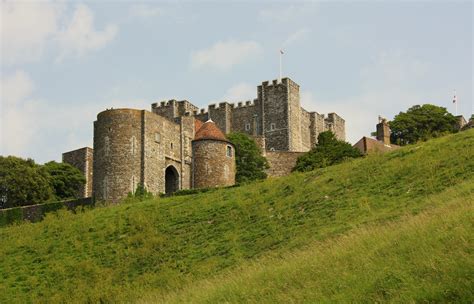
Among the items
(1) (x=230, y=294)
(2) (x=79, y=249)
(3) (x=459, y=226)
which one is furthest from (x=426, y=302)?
(2) (x=79, y=249)

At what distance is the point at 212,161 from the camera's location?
2189 inches

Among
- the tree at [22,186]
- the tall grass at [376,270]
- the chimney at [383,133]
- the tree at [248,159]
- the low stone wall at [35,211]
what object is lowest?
the tall grass at [376,270]

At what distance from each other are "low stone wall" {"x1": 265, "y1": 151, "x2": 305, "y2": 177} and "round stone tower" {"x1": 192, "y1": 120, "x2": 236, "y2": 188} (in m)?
13.6

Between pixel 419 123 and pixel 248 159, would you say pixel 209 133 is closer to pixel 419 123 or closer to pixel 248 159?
pixel 248 159

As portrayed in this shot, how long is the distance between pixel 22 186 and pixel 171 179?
1351 cm

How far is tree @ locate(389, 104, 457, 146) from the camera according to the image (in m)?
81.5

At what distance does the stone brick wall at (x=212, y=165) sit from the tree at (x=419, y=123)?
30.6m

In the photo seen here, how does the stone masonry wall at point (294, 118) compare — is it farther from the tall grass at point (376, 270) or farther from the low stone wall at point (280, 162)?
the tall grass at point (376, 270)

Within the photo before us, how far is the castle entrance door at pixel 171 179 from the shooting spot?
209 ft

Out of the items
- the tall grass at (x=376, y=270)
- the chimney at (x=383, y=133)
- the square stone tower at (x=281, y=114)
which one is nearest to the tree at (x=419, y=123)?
the chimney at (x=383, y=133)

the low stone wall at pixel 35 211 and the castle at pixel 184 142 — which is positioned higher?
the castle at pixel 184 142

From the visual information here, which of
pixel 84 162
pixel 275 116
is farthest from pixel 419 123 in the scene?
pixel 84 162

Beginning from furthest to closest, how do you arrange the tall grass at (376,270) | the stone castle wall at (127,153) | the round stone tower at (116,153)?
the stone castle wall at (127,153), the round stone tower at (116,153), the tall grass at (376,270)

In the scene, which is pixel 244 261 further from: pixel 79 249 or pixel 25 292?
pixel 79 249
